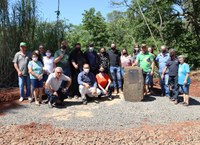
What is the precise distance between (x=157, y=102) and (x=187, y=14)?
530 inches

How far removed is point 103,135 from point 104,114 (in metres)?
1.52

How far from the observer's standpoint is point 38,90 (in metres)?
8.69

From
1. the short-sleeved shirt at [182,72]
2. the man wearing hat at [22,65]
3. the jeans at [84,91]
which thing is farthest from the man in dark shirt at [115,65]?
the man wearing hat at [22,65]

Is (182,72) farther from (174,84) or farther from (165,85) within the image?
(165,85)

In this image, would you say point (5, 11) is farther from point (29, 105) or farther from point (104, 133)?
point (104, 133)

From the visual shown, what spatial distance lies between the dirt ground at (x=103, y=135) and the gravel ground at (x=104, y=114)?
0.90 ft

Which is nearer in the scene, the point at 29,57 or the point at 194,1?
the point at 29,57

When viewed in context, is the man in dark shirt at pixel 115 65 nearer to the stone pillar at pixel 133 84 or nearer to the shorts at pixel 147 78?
the stone pillar at pixel 133 84

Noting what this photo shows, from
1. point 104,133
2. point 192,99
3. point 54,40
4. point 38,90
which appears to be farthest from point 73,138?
point 54,40

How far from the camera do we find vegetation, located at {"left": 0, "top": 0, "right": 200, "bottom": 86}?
11.9 meters

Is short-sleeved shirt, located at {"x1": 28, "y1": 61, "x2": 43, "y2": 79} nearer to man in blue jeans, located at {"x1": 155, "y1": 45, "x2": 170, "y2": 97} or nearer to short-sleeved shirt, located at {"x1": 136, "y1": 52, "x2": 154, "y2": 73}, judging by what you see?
short-sleeved shirt, located at {"x1": 136, "y1": 52, "x2": 154, "y2": 73}

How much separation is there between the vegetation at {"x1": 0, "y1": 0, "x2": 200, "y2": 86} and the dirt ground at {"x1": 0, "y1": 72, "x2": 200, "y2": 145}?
571 centimetres

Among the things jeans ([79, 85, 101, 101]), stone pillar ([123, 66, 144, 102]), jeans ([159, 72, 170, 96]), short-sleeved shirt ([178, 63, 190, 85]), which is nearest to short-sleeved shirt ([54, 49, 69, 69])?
jeans ([79, 85, 101, 101])

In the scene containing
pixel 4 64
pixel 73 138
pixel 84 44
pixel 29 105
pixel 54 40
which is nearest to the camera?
pixel 73 138
